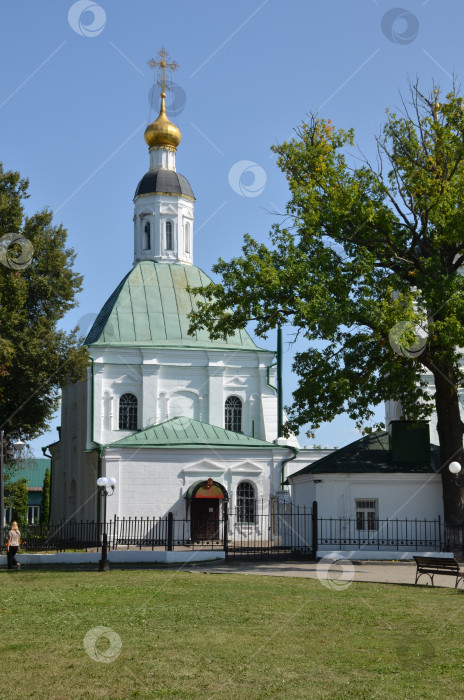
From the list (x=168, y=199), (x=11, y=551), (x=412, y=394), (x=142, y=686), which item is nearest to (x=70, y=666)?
(x=142, y=686)

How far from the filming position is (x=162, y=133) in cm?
4922

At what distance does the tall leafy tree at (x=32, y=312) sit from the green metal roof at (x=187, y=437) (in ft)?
13.6

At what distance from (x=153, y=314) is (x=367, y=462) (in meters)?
16.8

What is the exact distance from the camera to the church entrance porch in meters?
36.2

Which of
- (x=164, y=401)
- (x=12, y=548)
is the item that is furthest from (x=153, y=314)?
(x=12, y=548)

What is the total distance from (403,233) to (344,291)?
3.10m

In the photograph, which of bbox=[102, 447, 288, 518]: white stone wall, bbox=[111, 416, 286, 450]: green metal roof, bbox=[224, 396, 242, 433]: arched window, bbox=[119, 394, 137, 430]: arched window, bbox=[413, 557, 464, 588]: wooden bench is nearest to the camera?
bbox=[413, 557, 464, 588]: wooden bench

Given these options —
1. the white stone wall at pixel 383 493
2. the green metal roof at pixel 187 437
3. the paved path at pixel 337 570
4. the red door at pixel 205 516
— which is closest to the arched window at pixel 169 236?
the green metal roof at pixel 187 437

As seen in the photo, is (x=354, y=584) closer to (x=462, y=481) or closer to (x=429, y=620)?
(x=429, y=620)

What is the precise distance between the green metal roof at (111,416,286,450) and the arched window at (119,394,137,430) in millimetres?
2289

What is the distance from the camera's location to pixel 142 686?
30.4 ft

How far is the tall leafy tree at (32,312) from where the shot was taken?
32.2 meters

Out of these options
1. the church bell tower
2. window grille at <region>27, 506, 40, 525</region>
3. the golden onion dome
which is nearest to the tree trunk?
the church bell tower

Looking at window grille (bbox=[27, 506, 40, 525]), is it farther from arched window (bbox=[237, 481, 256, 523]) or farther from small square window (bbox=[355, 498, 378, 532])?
small square window (bbox=[355, 498, 378, 532])
